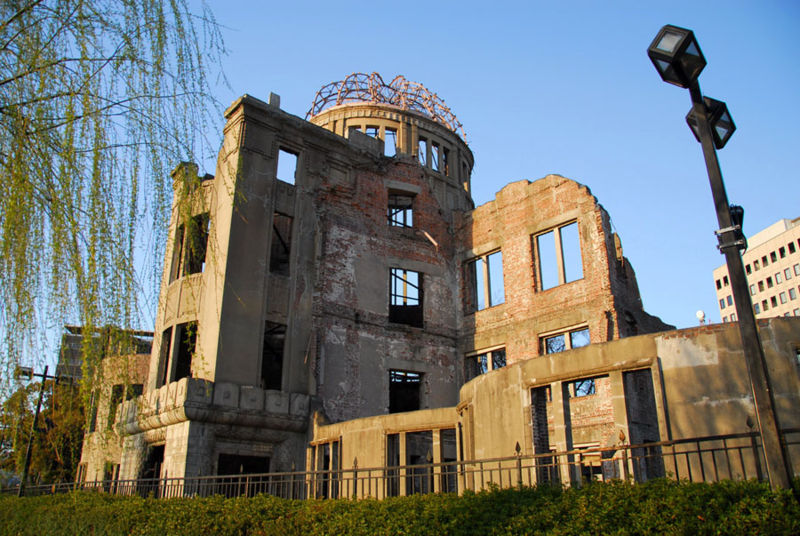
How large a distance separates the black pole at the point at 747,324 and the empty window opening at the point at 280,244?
16.0 metres

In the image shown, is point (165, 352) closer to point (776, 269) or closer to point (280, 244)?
point (280, 244)

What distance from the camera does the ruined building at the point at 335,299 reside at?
1728 cm

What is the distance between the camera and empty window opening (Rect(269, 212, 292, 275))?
21.0 metres

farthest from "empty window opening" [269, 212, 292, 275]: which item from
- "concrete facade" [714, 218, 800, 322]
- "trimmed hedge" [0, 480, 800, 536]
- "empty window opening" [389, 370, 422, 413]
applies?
"concrete facade" [714, 218, 800, 322]

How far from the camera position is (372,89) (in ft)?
87.3

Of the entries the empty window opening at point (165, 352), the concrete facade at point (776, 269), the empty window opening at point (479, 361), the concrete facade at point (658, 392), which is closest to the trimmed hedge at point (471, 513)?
the concrete facade at point (658, 392)

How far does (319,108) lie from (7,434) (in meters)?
21.9

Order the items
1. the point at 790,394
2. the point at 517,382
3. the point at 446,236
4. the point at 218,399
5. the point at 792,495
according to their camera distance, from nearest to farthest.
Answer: the point at 792,495 < the point at 790,394 < the point at 517,382 < the point at 218,399 < the point at 446,236

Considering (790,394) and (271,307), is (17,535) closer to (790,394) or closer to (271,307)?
(271,307)

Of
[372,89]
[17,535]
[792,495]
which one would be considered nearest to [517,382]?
[792,495]

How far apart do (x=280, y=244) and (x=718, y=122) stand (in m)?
16.9

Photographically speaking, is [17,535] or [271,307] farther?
[271,307]

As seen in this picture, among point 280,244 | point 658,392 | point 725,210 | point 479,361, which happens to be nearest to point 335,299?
point 280,244

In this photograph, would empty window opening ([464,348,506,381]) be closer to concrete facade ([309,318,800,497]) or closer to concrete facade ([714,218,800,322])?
concrete facade ([309,318,800,497])
